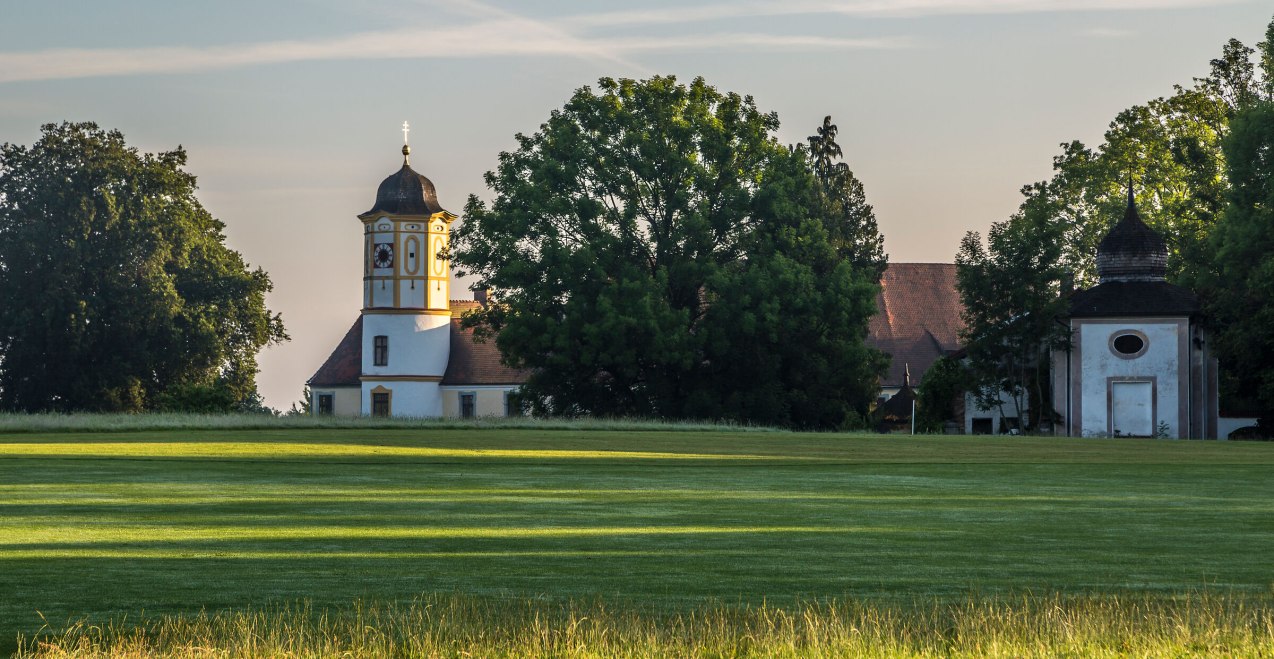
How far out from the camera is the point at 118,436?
148 ft

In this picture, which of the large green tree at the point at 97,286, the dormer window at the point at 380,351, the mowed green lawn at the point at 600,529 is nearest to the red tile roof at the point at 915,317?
Answer: the dormer window at the point at 380,351

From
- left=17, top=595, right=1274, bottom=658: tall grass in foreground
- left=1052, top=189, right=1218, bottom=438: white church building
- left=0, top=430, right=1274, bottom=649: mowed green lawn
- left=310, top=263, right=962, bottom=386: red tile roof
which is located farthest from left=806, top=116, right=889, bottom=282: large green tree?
left=17, top=595, right=1274, bottom=658: tall grass in foreground

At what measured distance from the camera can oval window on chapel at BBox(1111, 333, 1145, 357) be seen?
65.0 meters

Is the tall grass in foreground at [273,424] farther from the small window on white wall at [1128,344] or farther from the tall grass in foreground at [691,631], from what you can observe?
the tall grass in foreground at [691,631]

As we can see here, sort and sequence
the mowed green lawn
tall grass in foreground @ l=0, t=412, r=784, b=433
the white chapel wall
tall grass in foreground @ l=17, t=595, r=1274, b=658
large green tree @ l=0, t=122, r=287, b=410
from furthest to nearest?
1. large green tree @ l=0, t=122, r=287, b=410
2. the white chapel wall
3. tall grass in foreground @ l=0, t=412, r=784, b=433
4. the mowed green lawn
5. tall grass in foreground @ l=17, t=595, r=1274, b=658

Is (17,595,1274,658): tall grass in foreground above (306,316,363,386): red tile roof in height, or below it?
below

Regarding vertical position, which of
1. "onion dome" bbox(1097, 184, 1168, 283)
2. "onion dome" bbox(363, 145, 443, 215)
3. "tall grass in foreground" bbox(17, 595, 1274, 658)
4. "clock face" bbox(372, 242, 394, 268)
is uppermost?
"onion dome" bbox(363, 145, 443, 215)

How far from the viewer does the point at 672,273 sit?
67.6 meters

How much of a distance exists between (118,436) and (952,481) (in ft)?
79.6

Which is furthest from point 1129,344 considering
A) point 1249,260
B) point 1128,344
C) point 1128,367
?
point 1249,260

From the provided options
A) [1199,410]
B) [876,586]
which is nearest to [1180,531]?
[876,586]

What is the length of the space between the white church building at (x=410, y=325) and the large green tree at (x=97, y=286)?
71.5 feet

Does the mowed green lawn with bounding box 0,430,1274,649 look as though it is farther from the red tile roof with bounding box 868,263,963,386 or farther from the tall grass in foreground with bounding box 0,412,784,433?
the red tile roof with bounding box 868,263,963,386

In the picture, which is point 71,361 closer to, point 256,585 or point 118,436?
point 118,436
